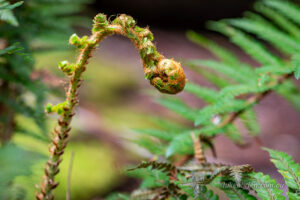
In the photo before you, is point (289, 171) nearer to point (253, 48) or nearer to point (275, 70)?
point (275, 70)

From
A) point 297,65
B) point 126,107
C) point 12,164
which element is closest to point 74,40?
Answer: point 12,164

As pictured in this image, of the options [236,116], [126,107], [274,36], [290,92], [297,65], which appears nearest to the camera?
[297,65]

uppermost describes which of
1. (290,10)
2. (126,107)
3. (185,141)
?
(126,107)

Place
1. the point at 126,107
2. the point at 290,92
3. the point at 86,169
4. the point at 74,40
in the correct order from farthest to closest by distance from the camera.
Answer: the point at 126,107
the point at 86,169
the point at 290,92
the point at 74,40

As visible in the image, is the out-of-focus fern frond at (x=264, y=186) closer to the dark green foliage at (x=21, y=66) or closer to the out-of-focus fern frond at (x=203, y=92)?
the out-of-focus fern frond at (x=203, y=92)

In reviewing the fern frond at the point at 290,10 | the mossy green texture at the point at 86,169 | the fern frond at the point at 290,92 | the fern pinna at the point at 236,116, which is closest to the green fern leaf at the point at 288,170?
the fern pinna at the point at 236,116

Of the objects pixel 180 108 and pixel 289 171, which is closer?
pixel 289 171

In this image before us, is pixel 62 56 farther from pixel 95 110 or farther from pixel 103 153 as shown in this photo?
pixel 103 153

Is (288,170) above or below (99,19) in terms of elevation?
below
